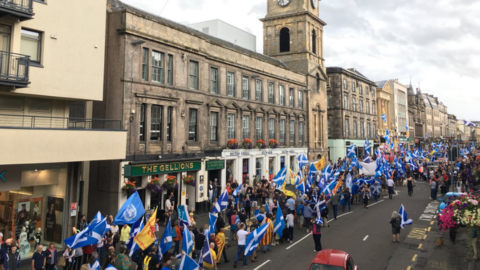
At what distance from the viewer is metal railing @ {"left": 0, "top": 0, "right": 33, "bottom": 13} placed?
13.1m

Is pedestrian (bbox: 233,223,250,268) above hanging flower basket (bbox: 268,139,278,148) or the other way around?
the other way around

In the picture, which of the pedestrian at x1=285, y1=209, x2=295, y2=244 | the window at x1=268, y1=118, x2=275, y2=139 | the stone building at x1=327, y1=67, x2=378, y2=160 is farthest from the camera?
the stone building at x1=327, y1=67, x2=378, y2=160

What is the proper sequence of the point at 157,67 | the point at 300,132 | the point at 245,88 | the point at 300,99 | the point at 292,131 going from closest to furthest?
the point at 157,67 < the point at 245,88 < the point at 292,131 < the point at 300,132 < the point at 300,99

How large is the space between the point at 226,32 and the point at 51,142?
29534 millimetres

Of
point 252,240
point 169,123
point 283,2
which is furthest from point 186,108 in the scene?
point 283,2

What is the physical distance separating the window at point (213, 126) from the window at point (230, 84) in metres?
→ 2.68

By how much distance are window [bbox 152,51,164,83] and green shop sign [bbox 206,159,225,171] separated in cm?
715

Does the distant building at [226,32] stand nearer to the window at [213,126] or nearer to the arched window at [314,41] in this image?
the arched window at [314,41]

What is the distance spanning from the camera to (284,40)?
44.8 m

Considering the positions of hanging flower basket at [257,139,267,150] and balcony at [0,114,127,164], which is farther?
hanging flower basket at [257,139,267,150]

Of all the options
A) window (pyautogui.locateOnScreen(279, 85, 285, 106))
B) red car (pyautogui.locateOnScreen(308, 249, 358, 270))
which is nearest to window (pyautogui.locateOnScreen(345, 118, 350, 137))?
window (pyautogui.locateOnScreen(279, 85, 285, 106))

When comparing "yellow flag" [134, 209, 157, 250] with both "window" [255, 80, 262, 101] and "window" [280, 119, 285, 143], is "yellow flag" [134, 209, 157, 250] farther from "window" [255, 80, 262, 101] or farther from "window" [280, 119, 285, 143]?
"window" [280, 119, 285, 143]

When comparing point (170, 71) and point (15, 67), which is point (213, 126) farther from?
point (15, 67)

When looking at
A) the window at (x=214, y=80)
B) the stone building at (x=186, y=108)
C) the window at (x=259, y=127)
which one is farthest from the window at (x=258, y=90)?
the window at (x=214, y=80)
